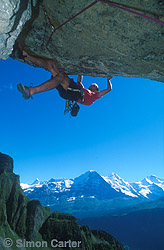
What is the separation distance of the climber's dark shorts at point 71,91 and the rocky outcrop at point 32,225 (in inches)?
3028

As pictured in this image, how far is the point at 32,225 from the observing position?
242ft

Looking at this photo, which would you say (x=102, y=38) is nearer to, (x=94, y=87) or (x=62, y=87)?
(x=62, y=87)

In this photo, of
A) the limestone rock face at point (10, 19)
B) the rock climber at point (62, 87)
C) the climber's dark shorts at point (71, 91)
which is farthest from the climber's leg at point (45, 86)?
the limestone rock face at point (10, 19)

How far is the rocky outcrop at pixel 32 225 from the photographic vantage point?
70.7 m

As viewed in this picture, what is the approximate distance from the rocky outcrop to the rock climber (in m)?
76.7

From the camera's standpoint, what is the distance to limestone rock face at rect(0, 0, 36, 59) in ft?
9.73

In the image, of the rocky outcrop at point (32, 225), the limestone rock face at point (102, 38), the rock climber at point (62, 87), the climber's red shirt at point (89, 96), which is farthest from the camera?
the rocky outcrop at point (32, 225)

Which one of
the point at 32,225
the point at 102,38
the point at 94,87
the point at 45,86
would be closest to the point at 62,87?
the point at 45,86

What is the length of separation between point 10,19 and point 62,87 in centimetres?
284

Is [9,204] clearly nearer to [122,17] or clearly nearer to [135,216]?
[122,17]

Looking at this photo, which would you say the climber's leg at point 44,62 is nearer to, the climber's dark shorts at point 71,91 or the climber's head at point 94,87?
the climber's dark shorts at point 71,91

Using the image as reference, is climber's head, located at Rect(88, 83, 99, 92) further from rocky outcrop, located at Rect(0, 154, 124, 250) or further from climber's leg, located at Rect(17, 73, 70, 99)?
rocky outcrop, located at Rect(0, 154, 124, 250)

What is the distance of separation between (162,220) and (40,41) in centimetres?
20501

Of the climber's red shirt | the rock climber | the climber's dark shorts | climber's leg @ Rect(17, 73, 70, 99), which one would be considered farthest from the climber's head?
climber's leg @ Rect(17, 73, 70, 99)
